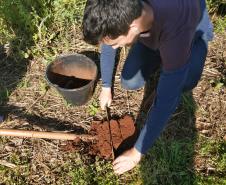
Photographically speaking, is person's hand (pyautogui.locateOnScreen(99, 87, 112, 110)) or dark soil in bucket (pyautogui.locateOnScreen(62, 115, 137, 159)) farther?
person's hand (pyautogui.locateOnScreen(99, 87, 112, 110))

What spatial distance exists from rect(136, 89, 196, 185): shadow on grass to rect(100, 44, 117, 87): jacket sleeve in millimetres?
653

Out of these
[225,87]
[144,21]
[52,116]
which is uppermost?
[144,21]

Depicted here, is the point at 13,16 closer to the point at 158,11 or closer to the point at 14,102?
the point at 14,102

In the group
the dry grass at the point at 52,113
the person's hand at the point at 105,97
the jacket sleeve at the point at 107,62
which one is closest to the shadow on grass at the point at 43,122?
the dry grass at the point at 52,113

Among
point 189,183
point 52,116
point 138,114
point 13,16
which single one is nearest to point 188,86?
point 138,114

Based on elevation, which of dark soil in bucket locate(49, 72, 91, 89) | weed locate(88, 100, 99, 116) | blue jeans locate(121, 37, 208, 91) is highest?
blue jeans locate(121, 37, 208, 91)

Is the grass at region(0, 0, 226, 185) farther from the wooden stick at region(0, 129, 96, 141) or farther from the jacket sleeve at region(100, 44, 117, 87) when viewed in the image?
the jacket sleeve at region(100, 44, 117, 87)

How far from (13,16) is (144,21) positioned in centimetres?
206

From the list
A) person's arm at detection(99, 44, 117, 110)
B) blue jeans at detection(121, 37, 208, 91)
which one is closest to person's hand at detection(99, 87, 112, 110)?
person's arm at detection(99, 44, 117, 110)

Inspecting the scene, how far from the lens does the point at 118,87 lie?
3514 mm

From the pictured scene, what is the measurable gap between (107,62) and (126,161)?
77 cm

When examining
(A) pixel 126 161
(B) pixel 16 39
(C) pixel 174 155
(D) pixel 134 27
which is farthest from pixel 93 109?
(D) pixel 134 27

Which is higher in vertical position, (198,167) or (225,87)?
(225,87)

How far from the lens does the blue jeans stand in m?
2.95
